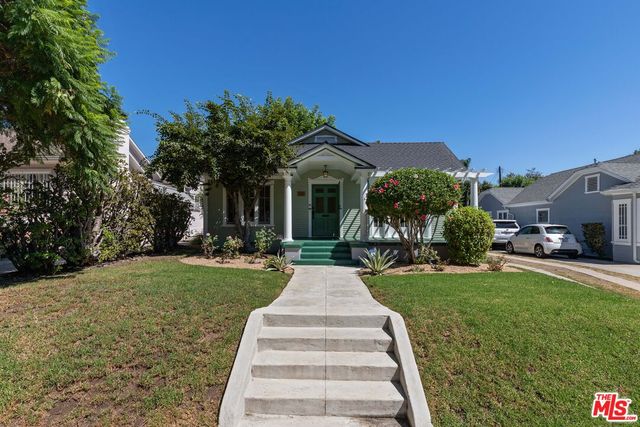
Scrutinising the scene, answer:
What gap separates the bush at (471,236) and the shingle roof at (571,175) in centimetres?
1017

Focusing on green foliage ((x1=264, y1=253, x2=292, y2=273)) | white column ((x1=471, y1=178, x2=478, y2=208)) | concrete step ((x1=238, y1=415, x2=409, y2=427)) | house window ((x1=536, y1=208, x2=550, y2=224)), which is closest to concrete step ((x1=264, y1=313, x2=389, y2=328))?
concrete step ((x1=238, y1=415, x2=409, y2=427))

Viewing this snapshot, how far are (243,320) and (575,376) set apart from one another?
4202 mm

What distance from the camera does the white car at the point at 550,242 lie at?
14000 millimetres

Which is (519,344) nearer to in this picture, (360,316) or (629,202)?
(360,316)

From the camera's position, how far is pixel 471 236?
8961mm

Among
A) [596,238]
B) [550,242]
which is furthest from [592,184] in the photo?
[550,242]

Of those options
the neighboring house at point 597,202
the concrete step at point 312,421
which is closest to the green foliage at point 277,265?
the concrete step at point 312,421

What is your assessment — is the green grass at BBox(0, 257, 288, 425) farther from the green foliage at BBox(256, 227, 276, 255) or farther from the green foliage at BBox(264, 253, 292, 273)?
the green foliage at BBox(256, 227, 276, 255)

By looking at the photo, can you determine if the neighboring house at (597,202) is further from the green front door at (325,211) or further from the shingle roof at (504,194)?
the green front door at (325,211)

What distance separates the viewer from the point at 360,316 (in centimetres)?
467

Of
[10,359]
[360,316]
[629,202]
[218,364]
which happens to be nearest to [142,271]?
[10,359]

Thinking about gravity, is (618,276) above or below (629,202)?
below

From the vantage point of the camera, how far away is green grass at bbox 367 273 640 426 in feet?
10.4

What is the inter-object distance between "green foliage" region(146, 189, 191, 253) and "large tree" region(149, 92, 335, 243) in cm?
92
